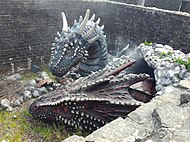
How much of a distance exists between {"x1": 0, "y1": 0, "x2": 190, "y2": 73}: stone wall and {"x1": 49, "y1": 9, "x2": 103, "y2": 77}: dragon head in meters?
2.25

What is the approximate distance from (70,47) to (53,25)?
9.44 feet

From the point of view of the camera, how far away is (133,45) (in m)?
7.43

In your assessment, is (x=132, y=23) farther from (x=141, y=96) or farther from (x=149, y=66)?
(x=141, y=96)

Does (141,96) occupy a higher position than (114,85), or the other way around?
(114,85)

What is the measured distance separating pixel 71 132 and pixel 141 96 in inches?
54.9

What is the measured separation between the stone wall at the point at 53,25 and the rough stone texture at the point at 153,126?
4227mm

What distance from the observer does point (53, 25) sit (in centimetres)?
678

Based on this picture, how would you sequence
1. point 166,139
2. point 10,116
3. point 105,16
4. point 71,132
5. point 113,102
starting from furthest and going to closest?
point 105,16
point 10,116
point 71,132
point 113,102
point 166,139

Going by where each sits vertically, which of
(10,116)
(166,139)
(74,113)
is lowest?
(10,116)

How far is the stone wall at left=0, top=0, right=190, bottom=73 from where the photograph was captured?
233 inches

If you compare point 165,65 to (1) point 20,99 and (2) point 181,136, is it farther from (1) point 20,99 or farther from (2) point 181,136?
(1) point 20,99

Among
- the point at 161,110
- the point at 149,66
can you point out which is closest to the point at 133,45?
the point at 149,66

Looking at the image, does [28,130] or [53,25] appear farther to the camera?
[53,25]

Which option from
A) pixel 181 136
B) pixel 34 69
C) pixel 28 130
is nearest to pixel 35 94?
pixel 28 130
